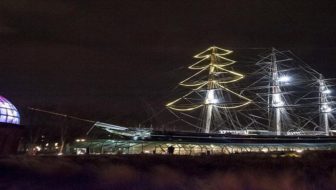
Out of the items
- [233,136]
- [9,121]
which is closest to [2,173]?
[9,121]

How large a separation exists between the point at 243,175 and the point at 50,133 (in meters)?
73.3

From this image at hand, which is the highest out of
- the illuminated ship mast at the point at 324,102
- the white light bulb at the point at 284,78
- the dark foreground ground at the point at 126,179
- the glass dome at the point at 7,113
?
the white light bulb at the point at 284,78

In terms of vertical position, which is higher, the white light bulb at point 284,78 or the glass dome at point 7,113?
the white light bulb at point 284,78

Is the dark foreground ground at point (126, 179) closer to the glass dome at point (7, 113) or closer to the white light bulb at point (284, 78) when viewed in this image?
the glass dome at point (7, 113)

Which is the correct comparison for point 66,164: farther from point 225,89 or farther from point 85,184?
point 225,89

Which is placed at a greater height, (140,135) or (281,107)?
(281,107)

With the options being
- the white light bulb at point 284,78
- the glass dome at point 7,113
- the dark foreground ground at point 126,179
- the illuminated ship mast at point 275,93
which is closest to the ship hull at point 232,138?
the illuminated ship mast at point 275,93

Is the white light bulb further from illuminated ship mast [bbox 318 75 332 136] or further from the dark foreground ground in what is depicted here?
the dark foreground ground

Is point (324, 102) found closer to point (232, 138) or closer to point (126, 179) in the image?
point (232, 138)

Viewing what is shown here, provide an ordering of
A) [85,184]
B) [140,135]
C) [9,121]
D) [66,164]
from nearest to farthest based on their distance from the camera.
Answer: [85,184]
[66,164]
[9,121]
[140,135]

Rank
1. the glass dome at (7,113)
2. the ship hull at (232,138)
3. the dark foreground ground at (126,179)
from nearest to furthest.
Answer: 1. the dark foreground ground at (126,179)
2. the glass dome at (7,113)
3. the ship hull at (232,138)

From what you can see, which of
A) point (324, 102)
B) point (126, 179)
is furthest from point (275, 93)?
point (126, 179)

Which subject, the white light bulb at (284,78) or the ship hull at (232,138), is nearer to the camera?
the ship hull at (232,138)

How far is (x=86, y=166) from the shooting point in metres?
32.4
